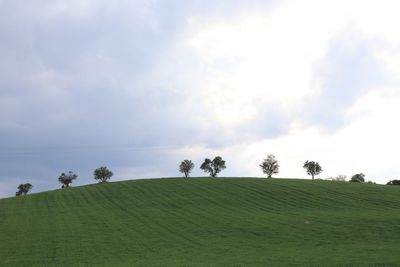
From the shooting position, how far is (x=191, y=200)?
63312mm

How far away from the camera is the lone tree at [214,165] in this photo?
147875mm

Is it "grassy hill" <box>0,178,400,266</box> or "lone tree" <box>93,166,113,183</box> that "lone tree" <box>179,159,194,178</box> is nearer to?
"lone tree" <box>93,166,113,183</box>

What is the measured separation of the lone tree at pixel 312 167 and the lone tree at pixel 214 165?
2418 centimetres

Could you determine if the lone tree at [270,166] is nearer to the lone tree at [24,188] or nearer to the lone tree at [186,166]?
the lone tree at [186,166]

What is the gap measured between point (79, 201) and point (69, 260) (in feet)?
120

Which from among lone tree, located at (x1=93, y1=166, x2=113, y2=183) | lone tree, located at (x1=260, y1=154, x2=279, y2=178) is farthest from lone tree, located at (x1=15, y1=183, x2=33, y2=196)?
lone tree, located at (x1=260, y1=154, x2=279, y2=178)

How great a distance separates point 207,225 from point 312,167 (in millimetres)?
100662

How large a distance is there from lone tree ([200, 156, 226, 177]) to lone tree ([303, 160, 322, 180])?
79.3ft

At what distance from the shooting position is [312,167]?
14100cm

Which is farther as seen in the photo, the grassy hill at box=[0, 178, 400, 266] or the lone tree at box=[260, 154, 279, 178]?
the lone tree at box=[260, 154, 279, 178]

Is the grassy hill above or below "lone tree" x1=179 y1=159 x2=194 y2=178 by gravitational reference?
below

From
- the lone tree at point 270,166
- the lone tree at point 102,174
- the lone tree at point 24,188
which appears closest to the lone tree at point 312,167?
the lone tree at point 270,166

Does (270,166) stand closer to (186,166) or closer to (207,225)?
(186,166)

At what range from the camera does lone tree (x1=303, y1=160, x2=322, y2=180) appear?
140875mm
